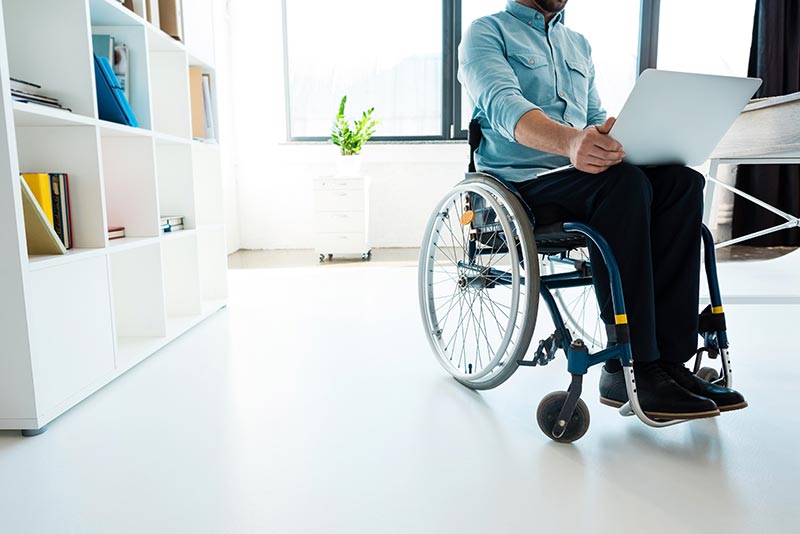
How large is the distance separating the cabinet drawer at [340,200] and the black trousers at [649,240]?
2610 millimetres

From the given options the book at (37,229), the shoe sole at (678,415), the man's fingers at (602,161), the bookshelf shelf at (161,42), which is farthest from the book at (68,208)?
the shoe sole at (678,415)

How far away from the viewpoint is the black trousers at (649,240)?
3.32 feet

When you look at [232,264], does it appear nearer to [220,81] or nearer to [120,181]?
[220,81]

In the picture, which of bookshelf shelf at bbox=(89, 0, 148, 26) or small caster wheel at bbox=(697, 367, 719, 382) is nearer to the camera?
small caster wheel at bbox=(697, 367, 719, 382)

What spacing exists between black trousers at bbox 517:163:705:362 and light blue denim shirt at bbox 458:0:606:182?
0.61 feet

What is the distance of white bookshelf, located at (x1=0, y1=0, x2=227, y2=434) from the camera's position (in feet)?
3.79

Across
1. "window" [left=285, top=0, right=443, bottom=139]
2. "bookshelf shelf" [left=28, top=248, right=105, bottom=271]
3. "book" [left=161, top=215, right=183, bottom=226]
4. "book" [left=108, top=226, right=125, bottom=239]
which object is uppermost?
"window" [left=285, top=0, right=443, bottom=139]

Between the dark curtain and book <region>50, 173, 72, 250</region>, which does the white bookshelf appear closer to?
book <region>50, 173, 72, 250</region>

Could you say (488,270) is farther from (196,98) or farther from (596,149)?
(196,98)

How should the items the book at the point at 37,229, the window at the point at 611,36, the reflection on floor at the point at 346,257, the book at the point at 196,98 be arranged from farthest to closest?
the window at the point at 611,36, the reflection on floor at the point at 346,257, the book at the point at 196,98, the book at the point at 37,229

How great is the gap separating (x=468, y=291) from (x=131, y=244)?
94 cm

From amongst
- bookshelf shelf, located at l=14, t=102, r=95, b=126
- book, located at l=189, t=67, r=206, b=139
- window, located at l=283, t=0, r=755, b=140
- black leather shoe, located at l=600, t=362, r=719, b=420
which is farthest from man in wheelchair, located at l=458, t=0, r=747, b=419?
window, located at l=283, t=0, r=755, b=140

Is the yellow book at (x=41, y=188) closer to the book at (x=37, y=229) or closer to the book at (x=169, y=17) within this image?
the book at (x=37, y=229)

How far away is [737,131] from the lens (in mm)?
1842
